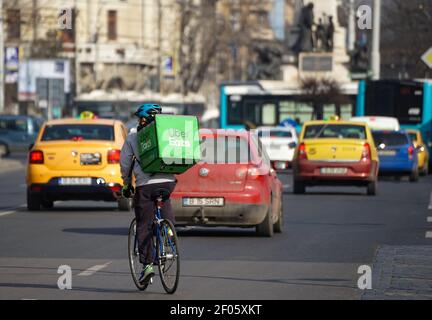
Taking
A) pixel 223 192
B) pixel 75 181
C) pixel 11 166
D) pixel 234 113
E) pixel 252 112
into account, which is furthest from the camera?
pixel 252 112

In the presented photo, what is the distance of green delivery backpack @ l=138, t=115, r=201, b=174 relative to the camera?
1250 cm

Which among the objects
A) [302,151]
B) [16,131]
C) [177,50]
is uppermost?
[302,151]

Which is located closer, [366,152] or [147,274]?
[147,274]

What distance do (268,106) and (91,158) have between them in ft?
120

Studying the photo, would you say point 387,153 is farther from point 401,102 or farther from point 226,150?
point 226,150

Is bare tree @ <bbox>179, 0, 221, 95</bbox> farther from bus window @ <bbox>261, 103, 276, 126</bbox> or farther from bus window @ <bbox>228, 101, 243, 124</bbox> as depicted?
bus window @ <bbox>228, 101, 243, 124</bbox>

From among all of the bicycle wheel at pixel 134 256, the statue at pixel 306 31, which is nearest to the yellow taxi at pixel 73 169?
the bicycle wheel at pixel 134 256

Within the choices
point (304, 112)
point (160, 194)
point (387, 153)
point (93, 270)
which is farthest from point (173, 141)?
point (304, 112)

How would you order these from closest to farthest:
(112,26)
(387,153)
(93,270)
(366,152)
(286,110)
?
1. (93,270)
2. (366,152)
3. (387,153)
4. (286,110)
5. (112,26)

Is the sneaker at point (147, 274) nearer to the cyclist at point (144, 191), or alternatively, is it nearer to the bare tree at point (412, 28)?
the cyclist at point (144, 191)

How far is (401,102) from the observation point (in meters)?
54.8

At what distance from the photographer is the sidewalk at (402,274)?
41.8 feet

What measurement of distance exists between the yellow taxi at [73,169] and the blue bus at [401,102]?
28203mm

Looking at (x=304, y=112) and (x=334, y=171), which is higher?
(x=334, y=171)
